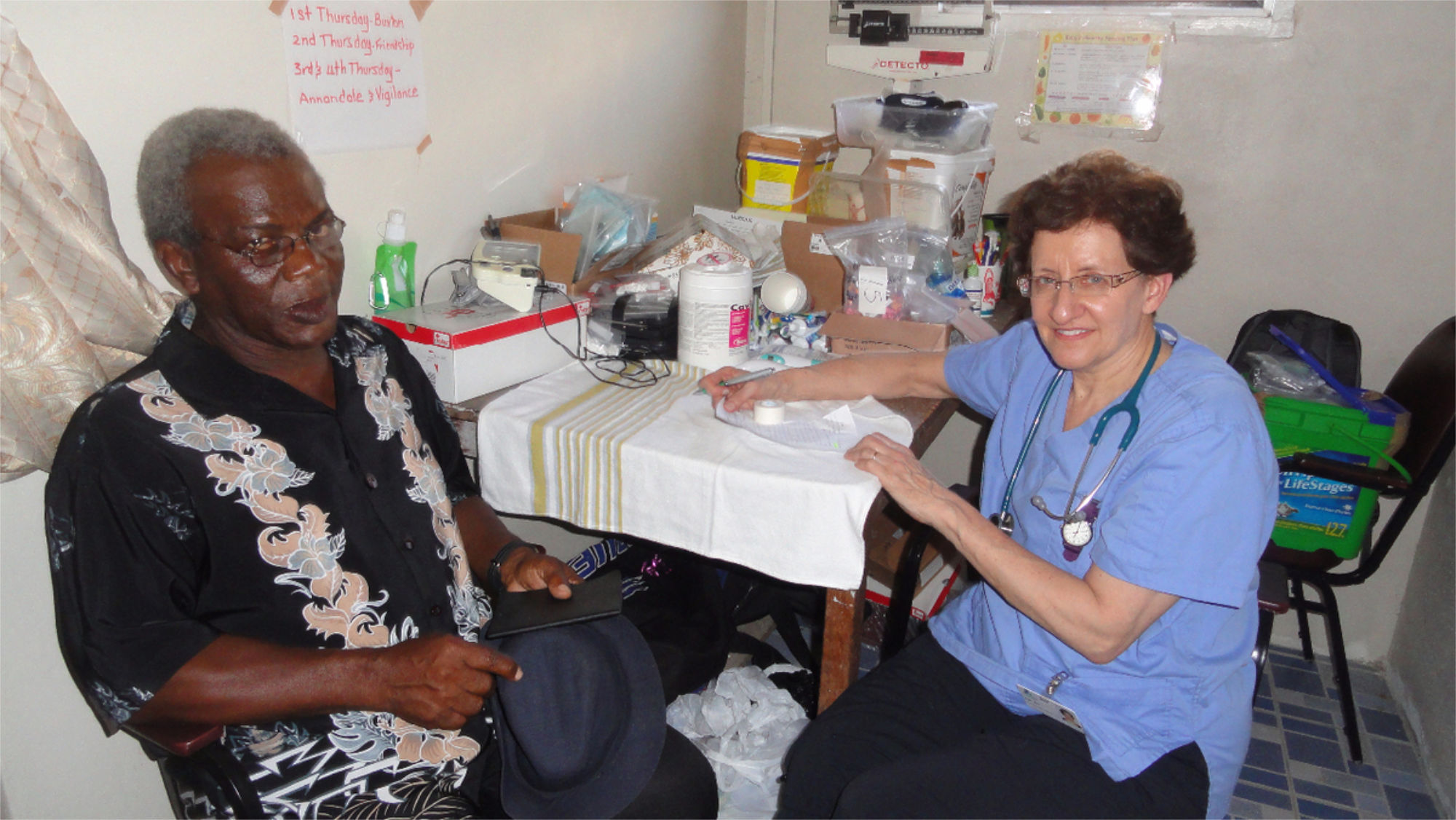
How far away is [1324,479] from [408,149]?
231 cm

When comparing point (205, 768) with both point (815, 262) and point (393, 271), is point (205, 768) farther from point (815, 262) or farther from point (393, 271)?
point (815, 262)

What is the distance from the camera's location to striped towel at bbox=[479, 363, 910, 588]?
1.38 m

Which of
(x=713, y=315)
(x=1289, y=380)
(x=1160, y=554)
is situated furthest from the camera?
(x=1289, y=380)

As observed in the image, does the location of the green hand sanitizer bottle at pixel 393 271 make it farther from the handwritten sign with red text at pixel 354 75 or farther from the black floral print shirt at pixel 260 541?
the black floral print shirt at pixel 260 541

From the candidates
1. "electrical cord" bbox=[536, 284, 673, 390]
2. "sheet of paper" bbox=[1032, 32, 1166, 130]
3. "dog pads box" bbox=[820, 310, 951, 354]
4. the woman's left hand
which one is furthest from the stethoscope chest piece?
"sheet of paper" bbox=[1032, 32, 1166, 130]

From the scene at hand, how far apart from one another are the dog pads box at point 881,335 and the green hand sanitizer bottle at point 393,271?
2.98 ft

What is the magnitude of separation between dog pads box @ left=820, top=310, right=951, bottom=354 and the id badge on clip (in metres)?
0.76

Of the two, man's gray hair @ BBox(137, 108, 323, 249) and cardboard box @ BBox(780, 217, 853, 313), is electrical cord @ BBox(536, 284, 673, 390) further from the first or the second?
man's gray hair @ BBox(137, 108, 323, 249)

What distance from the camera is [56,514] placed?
990 millimetres

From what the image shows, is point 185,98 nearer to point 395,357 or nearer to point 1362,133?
point 395,357

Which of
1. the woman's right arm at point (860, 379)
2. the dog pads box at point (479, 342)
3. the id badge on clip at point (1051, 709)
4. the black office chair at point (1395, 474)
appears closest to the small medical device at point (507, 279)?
the dog pads box at point (479, 342)

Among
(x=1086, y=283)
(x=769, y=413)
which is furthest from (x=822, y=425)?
(x=1086, y=283)

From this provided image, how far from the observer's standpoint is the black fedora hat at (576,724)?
119 centimetres

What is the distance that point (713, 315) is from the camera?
183cm
